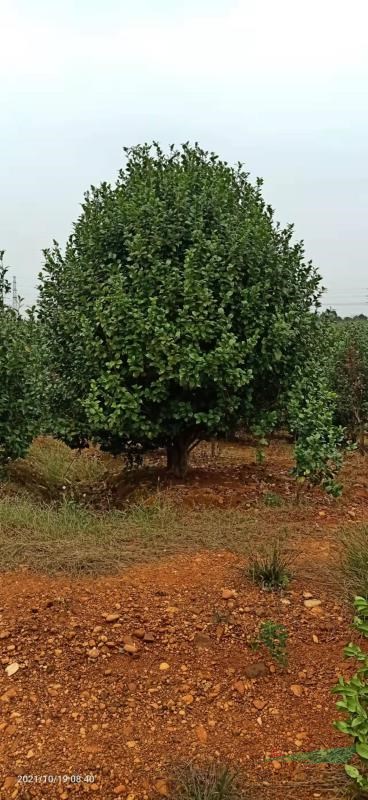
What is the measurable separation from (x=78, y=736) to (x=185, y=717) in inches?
15.6

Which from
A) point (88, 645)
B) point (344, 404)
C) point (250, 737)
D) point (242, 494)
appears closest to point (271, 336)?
point (242, 494)

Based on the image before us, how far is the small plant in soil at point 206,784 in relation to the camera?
2.01 metres

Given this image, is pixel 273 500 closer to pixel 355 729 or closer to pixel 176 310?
pixel 176 310

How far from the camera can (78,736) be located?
93.0 inches

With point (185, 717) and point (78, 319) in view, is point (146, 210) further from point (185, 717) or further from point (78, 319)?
point (185, 717)

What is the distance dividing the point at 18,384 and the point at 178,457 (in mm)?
1542

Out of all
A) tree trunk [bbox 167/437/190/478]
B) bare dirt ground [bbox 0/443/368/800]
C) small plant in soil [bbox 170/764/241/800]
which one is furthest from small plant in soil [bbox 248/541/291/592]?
tree trunk [bbox 167/437/190/478]

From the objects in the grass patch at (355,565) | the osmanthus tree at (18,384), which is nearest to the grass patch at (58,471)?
the osmanthus tree at (18,384)

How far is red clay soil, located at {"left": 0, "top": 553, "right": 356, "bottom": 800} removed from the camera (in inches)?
87.6

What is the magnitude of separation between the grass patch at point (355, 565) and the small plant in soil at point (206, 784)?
131 cm

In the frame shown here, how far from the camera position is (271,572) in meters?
3.34

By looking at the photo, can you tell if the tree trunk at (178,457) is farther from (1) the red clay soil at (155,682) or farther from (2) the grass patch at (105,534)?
(1) the red clay soil at (155,682)

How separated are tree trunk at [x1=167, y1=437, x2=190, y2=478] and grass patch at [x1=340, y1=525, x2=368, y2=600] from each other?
2.06 m

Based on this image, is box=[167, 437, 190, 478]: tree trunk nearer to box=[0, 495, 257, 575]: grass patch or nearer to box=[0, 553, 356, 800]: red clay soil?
box=[0, 495, 257, 575]: grass patch
